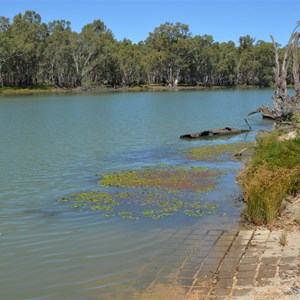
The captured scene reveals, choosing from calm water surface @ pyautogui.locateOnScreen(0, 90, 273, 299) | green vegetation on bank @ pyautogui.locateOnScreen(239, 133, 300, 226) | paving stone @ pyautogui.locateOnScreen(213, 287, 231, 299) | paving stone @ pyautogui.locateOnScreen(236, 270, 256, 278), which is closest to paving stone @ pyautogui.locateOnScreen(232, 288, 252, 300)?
paving stone @ pyautogui.locateOnScreen(213, 287, 231, 299)

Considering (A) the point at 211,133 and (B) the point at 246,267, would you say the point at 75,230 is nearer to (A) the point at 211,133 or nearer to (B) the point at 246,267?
(B) the point at 246,267

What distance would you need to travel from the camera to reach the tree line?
10381 cm

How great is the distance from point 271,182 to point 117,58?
107276mm

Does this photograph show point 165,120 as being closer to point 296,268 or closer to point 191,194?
point 191,194

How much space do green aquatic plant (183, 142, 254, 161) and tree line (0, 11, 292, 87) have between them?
81028mm

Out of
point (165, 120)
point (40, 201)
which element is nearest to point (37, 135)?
point (165, 120)

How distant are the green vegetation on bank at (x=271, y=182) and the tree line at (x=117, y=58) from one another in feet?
298

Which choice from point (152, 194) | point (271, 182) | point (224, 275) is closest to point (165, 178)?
point (152, 194)

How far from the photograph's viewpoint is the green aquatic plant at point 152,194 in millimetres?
11664

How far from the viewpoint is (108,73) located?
122 metres

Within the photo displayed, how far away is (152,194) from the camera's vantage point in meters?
13.5

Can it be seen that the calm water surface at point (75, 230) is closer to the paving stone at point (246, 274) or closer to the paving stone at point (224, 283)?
the paving stone at point (224, 283)

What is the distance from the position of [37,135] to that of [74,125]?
6.48 m

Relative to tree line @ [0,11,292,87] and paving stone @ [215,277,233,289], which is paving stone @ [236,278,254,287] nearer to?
paving stone @ [215,277,233,289]
